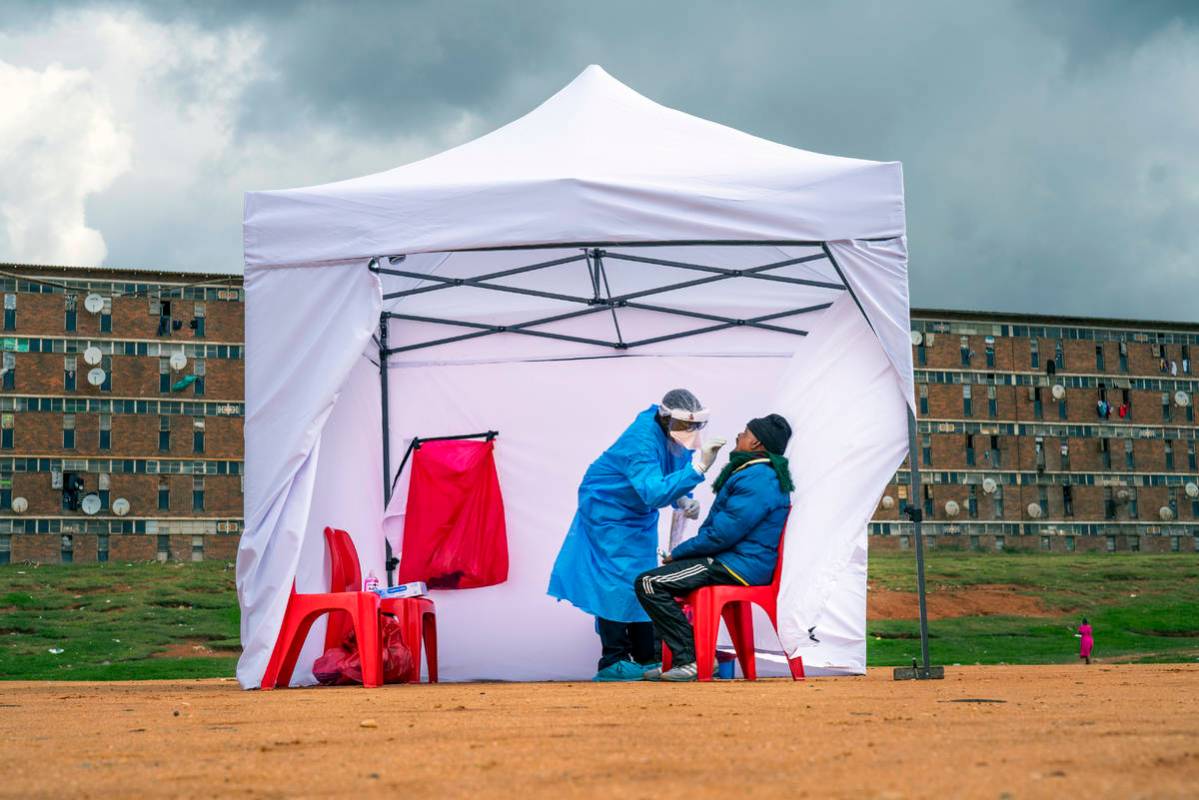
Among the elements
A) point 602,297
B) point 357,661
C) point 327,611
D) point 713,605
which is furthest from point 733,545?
point 602,297

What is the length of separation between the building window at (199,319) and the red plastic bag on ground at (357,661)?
36.6 m

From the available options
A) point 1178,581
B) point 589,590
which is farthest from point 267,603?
point 1178,581

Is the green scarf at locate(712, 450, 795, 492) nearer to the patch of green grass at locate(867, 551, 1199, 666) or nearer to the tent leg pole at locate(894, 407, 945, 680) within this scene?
the tent leg pole at locate(894, 407, 945, 680)

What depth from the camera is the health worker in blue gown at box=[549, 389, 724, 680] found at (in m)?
8.02

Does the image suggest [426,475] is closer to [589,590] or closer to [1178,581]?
[589,590]

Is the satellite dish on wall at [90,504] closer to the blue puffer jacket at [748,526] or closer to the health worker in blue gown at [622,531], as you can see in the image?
the health worker in blue gown at [622,531]

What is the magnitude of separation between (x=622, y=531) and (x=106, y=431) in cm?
3822

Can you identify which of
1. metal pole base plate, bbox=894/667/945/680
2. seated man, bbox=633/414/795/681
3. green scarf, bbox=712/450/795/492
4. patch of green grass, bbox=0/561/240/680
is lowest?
patch of green grass, bbox=0/561/240/680

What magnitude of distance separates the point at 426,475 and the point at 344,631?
5.03 feet

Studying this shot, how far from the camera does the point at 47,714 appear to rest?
5.66 metres

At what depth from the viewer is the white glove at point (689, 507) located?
28.0ft

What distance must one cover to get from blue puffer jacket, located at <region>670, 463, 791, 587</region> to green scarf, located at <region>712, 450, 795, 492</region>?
33 millimetres

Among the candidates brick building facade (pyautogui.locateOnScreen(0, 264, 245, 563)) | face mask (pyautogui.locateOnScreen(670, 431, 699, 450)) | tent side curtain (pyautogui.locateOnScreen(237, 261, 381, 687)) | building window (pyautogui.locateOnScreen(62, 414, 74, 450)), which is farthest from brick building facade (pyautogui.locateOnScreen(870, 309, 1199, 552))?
tent side curtain (pyautogui.locateOnScreen(237, 261, 381, 687))

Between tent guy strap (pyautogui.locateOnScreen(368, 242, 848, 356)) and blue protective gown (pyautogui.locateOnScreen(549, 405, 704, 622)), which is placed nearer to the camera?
blue protective gown (pyautogui.locateOnScreen(549, 405, 704, 622))
